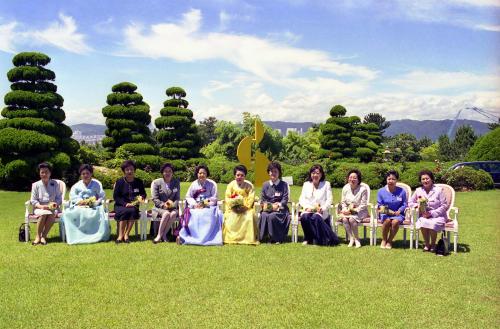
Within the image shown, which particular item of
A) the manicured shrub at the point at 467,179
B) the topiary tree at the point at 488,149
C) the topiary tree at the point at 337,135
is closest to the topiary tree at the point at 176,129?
the topiary tree at the point at 337,135

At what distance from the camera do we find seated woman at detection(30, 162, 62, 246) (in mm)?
8430

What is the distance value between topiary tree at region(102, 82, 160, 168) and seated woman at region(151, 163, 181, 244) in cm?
1326

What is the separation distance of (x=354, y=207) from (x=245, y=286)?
3.21 meters

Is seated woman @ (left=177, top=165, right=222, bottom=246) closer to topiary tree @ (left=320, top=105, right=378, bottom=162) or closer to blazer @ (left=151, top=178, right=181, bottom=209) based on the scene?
blazer @ (left=151, top=178, right=181, bottom=209)

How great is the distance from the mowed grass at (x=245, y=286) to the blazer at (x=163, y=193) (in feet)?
2.72

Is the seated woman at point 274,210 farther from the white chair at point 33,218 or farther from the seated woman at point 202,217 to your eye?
the white chair at point 33,218

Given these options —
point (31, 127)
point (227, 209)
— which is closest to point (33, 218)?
point (227, 209)

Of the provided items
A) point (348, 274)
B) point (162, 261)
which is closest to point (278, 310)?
point (348, 274)

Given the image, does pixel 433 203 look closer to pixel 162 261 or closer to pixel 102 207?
pixel 162 261

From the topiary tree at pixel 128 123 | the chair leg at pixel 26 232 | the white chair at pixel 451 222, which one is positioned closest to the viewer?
the white chair at pixel 451 222

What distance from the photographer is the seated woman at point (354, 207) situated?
823 centimetres

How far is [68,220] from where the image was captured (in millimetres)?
8477

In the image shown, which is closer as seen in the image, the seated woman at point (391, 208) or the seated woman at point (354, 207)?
the seated woman at point (391, 208)

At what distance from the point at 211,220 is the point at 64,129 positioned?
41.5 feet
